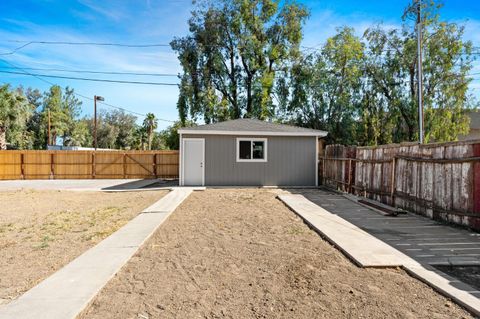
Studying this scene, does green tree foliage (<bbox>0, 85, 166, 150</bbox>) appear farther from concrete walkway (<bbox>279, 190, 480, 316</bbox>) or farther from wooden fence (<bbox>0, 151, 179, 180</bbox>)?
concrete walkway (<bbox>279, 190, 480, 316</bbox>)

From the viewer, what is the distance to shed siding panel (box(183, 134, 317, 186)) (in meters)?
13.1

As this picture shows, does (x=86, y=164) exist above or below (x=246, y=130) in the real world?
below

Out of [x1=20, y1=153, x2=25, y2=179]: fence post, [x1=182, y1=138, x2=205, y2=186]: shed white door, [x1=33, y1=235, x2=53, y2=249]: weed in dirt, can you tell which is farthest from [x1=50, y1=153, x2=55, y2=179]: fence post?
[x1=33, y1=235, x2=53, y2=249]: weed in dirt

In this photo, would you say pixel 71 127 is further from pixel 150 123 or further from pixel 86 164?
pixel 86 164

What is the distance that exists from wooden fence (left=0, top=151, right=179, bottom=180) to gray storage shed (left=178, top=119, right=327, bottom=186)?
5.30 meters

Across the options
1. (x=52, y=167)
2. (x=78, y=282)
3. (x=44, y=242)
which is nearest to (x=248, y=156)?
(x=44, y=242)

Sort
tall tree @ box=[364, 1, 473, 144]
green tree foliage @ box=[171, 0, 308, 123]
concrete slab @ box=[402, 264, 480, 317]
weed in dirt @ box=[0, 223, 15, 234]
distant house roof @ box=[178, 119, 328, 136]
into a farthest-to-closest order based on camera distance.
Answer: green tree foliage @ box=[171, 0, 308, 123]
tall tree @ box=[364, 1, 473, 144]
distant house roof @ box=[178, 119, 328, 136]
weed in dirt @ box=[0, 223, 15, 234]
concrete slab @ box=[402, 264, 480, 317]

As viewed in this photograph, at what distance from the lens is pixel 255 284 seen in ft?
10.5

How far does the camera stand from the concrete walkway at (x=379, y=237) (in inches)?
122

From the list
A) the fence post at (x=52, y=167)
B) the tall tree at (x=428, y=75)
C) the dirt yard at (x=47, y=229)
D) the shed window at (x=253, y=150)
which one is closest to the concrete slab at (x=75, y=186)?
the fence post at (x=52, y=167)

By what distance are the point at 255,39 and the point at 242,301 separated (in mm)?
22640

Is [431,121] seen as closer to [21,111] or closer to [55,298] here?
[55,298]

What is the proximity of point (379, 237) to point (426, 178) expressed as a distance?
95.8 inches

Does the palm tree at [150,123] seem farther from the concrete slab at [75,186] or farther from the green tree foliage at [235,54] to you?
the concrete slab at [75,186]
